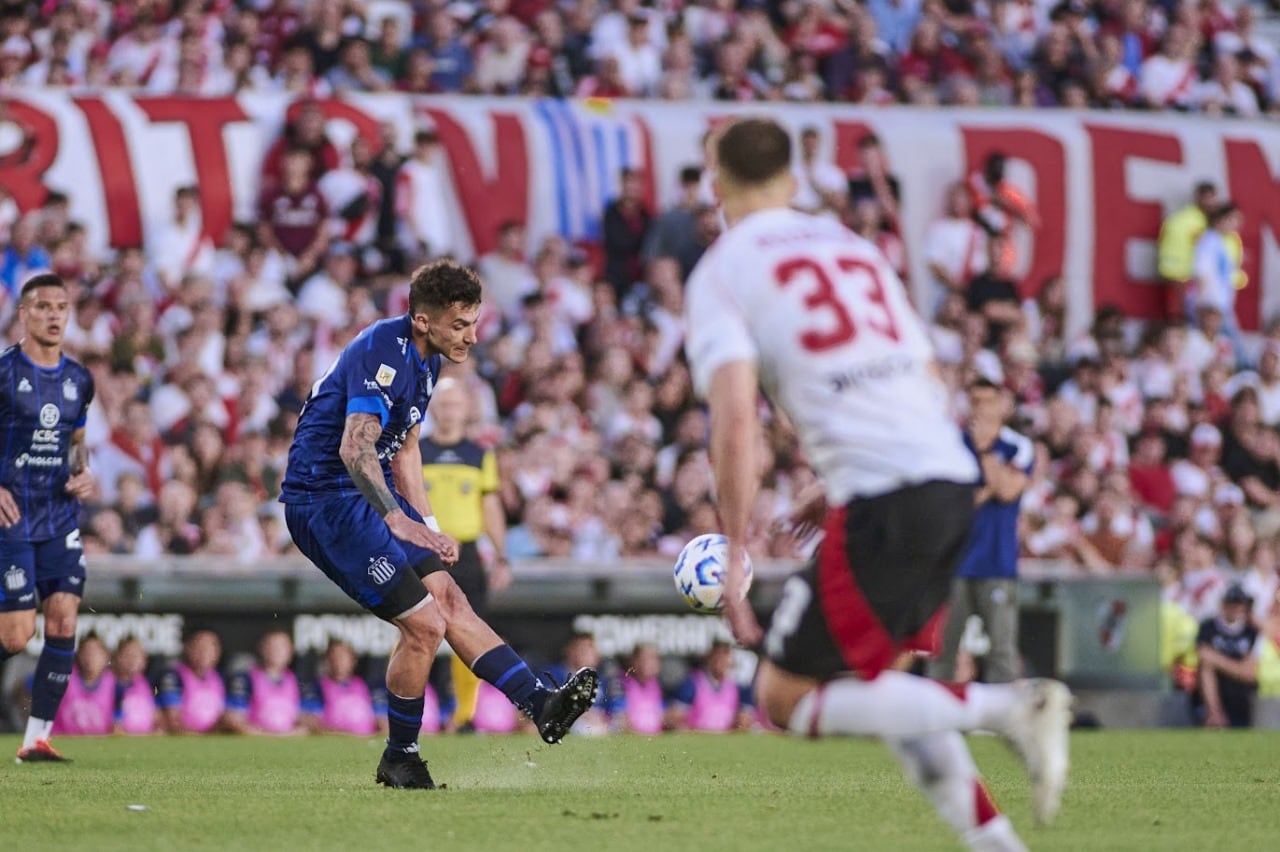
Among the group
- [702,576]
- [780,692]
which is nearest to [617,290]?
[702,576]

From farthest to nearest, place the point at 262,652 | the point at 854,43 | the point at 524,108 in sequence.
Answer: the point at 854,43
the point at 524,108
the point at 262,652

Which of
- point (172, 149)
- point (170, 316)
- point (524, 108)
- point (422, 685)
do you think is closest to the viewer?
point (422, 685)

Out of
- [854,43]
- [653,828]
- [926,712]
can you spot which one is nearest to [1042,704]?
[926,712]

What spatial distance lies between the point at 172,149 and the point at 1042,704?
14300mm

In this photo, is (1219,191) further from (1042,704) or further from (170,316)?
(1042,704)

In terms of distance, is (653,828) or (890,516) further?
(653,828)

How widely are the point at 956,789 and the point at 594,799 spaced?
11.0 ft

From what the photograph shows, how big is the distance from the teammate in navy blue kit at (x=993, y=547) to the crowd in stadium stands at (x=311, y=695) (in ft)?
6.70

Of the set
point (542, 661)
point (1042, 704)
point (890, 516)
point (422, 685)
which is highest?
point (890, 516)

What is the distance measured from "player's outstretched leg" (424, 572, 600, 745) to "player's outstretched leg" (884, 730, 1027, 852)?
3.38 m

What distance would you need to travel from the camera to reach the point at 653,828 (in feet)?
24.9

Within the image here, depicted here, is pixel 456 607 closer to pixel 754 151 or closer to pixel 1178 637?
pixel 754 151

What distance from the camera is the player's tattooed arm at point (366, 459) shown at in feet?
28.5

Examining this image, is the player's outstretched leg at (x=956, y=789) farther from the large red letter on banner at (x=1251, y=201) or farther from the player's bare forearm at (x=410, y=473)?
the large red letter on banner at (x=1251, y=201)
